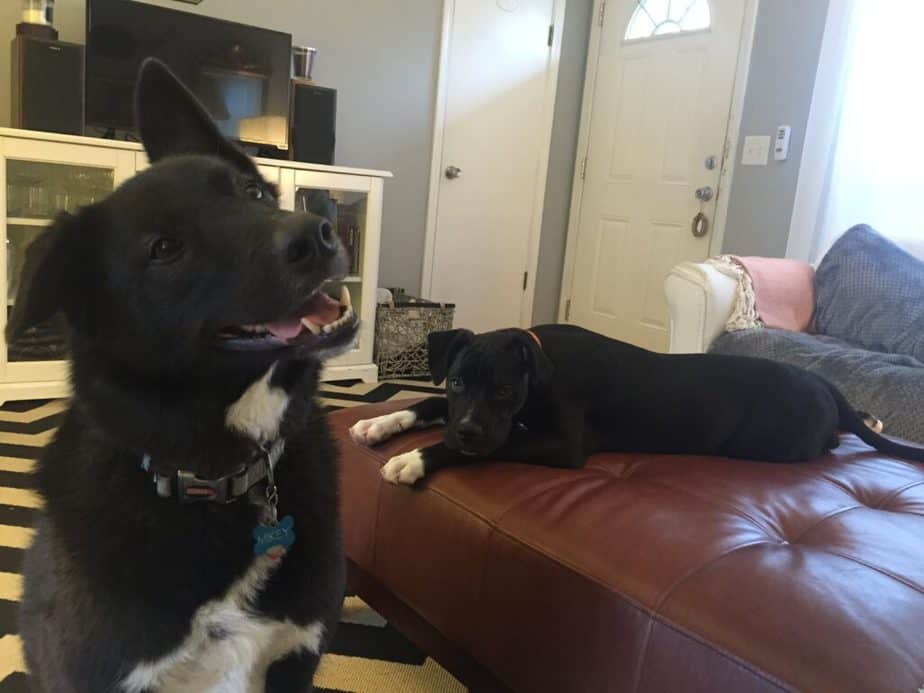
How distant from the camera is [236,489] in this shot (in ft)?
2.75

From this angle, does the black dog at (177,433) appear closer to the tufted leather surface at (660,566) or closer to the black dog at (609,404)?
the tufted leather surface at (660,566)

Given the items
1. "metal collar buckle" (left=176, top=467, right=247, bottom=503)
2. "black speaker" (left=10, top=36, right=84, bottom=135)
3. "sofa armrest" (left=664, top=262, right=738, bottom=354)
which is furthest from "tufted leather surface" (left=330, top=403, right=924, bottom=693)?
"black speaker" (left=10, top=36, right=84, bottom=135)

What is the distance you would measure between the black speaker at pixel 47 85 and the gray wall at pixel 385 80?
0.81 m

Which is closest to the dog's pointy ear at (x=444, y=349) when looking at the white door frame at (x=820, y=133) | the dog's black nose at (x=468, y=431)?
the dog's black nose at (x=468, y=431)

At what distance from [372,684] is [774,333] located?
6.10 ft

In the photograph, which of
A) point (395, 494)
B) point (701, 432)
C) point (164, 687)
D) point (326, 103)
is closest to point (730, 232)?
point (326, 103)

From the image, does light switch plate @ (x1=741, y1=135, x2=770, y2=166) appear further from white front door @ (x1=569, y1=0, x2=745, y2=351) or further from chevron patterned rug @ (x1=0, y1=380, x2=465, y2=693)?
chevron patterned rug @ (x1=0, y1=380, x2=465, y2=693)

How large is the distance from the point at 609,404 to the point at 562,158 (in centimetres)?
337

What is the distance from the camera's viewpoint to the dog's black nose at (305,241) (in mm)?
783

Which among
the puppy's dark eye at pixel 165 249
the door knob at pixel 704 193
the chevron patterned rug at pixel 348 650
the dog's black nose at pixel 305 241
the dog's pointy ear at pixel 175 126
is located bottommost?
the chevron patterned rug at pixel 348 650

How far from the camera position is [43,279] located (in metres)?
0.72

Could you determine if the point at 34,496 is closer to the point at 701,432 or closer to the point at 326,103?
the point at 701,432

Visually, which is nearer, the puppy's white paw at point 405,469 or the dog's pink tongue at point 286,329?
the dog's pink tongue at point 286,329

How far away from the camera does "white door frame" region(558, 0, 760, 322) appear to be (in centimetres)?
375
